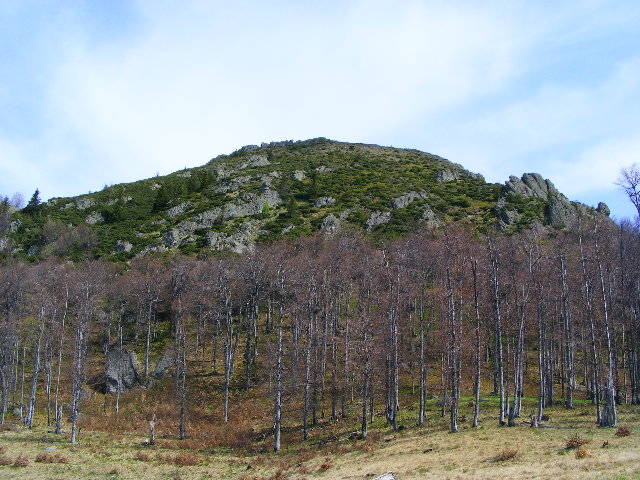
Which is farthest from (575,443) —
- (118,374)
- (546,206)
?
(546,206)

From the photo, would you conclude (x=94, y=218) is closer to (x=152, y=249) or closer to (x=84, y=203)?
(x=84, y=203)

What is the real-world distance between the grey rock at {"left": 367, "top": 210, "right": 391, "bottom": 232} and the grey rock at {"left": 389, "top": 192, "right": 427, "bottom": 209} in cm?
583

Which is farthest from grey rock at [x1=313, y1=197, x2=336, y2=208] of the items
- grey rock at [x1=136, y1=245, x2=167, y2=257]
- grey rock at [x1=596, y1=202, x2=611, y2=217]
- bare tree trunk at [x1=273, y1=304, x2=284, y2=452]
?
bare tree trunk at [x1=273, y1=304, x2=284, y2=452]

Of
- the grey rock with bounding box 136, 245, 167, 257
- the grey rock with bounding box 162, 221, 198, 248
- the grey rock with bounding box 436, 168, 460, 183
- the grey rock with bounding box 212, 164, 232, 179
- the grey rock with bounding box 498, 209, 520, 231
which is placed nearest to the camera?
the grey rock with bounding box 136, 245, 167, 257

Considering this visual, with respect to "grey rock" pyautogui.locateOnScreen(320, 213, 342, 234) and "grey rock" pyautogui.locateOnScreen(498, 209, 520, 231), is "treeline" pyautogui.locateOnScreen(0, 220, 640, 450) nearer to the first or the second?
"grey rock" pyautogui.locateOnScreen(320, 213, 342, 234)

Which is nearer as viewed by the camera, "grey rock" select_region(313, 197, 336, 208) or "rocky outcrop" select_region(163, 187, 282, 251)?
"rocky outcrop" select_region(163, 187, 282, 251)

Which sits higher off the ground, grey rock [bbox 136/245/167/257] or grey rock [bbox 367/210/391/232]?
grey rock [bbox 367/210/391/232]

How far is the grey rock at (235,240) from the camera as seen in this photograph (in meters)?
90.2

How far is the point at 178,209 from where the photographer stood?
373 feet

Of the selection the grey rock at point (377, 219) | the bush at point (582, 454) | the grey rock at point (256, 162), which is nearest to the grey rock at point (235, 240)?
the grey rock at point (377, 219)

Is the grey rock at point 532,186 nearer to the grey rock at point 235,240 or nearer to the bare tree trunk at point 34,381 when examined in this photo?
the grey rock at point 235,240

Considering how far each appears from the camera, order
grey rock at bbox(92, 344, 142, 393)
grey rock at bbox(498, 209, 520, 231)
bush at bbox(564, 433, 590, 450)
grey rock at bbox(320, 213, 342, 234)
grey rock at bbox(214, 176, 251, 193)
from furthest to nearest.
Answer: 1. grey rock at bbox(214, 176, 251, 193)
2. grey rock at bbox(498, 209, 520, 231)
3. grey rock at bbox(320, 213, 342, 234)
4. grey rock at bbox(92, 344, 142, 393)
5. bush at bbox(564, 433, 590, 450)

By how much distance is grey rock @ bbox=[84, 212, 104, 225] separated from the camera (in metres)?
114

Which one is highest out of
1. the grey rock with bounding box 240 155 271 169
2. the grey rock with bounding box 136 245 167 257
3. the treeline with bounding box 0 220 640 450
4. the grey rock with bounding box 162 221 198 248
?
the grey rock with bounding box 240 155 271 169
